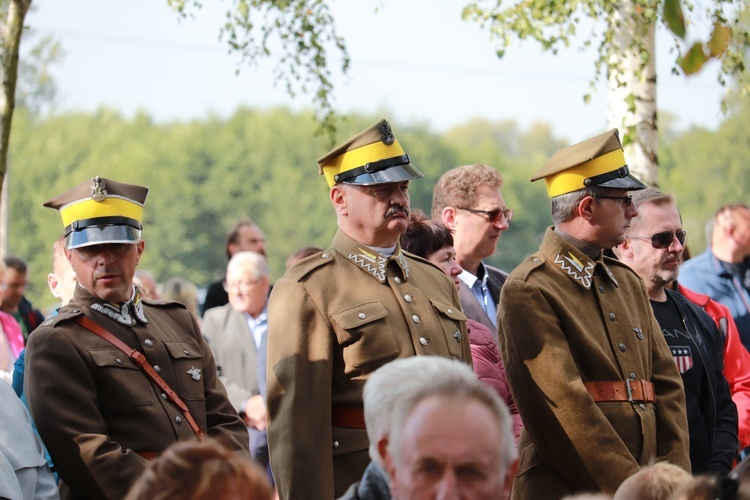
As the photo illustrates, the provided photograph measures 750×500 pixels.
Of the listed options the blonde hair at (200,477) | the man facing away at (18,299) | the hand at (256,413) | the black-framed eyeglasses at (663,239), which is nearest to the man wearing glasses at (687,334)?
the black-framed eyeglasses at (663,239)

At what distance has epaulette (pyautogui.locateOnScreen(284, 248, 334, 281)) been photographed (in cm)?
480

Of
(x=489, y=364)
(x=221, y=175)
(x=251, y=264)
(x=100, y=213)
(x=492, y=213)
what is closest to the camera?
(x=100, y=213)

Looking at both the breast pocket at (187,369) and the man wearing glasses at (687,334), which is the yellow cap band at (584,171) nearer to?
the man wearing glasses at (687,334)

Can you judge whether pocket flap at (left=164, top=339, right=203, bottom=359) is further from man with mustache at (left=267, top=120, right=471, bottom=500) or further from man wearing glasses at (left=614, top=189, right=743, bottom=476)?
man wearing glasses at (left=614, top=189, right=743, bottom=476)

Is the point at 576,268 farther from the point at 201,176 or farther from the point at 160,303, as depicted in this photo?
the point at 201,176

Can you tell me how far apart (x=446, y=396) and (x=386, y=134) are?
2161 millimetres

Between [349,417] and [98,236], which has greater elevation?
[98,236]

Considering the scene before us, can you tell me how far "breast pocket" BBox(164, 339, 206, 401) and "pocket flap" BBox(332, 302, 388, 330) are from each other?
0.78 meters

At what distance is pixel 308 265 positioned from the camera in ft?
16.0

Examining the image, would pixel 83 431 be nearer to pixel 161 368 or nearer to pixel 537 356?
pixel 161 368

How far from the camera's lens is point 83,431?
452 cm

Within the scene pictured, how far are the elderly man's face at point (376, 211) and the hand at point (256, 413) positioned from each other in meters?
3.14

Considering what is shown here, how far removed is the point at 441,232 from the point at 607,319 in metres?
1.15

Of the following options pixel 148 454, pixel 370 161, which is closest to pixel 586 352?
pixel 370 161
